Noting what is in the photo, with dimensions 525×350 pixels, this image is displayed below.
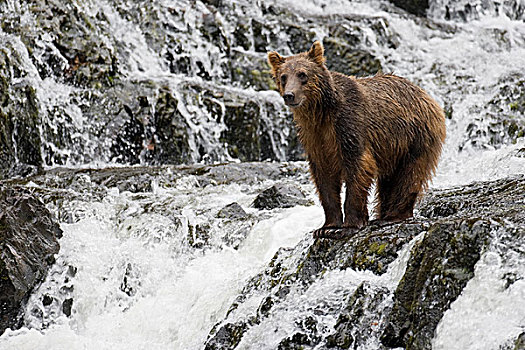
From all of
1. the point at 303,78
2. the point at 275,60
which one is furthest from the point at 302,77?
the point at 275,60

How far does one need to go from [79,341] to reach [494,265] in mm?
4473

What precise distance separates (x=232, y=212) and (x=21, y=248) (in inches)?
105

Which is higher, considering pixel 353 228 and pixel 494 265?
pixel 494 265

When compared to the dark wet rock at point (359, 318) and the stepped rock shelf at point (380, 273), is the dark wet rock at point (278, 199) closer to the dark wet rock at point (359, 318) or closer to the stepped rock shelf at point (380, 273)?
the stepped rock shelf at point (380, 273)

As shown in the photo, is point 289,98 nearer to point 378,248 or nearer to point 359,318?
point 378,248

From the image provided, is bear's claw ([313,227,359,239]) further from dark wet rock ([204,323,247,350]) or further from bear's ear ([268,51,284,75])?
bear's ear ([268,51,284,75])

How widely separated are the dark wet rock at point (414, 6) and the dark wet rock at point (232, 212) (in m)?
14.6

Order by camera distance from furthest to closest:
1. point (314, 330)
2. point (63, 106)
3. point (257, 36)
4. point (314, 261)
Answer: point (257, 36)
point (63, 106)
point (314, 261)
point (314, 330)

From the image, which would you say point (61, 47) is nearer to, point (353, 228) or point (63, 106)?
point (63, 106)

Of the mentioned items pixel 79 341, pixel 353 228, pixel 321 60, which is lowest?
pixel 79 341

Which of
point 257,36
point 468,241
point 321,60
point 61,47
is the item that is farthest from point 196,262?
point 257,36

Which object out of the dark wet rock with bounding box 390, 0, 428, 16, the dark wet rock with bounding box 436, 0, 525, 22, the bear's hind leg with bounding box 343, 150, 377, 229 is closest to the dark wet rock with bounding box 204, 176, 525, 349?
the bear's hind leg with bounding box 343, 150, 377, 229

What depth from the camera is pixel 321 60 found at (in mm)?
6074

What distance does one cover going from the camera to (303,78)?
588cm
